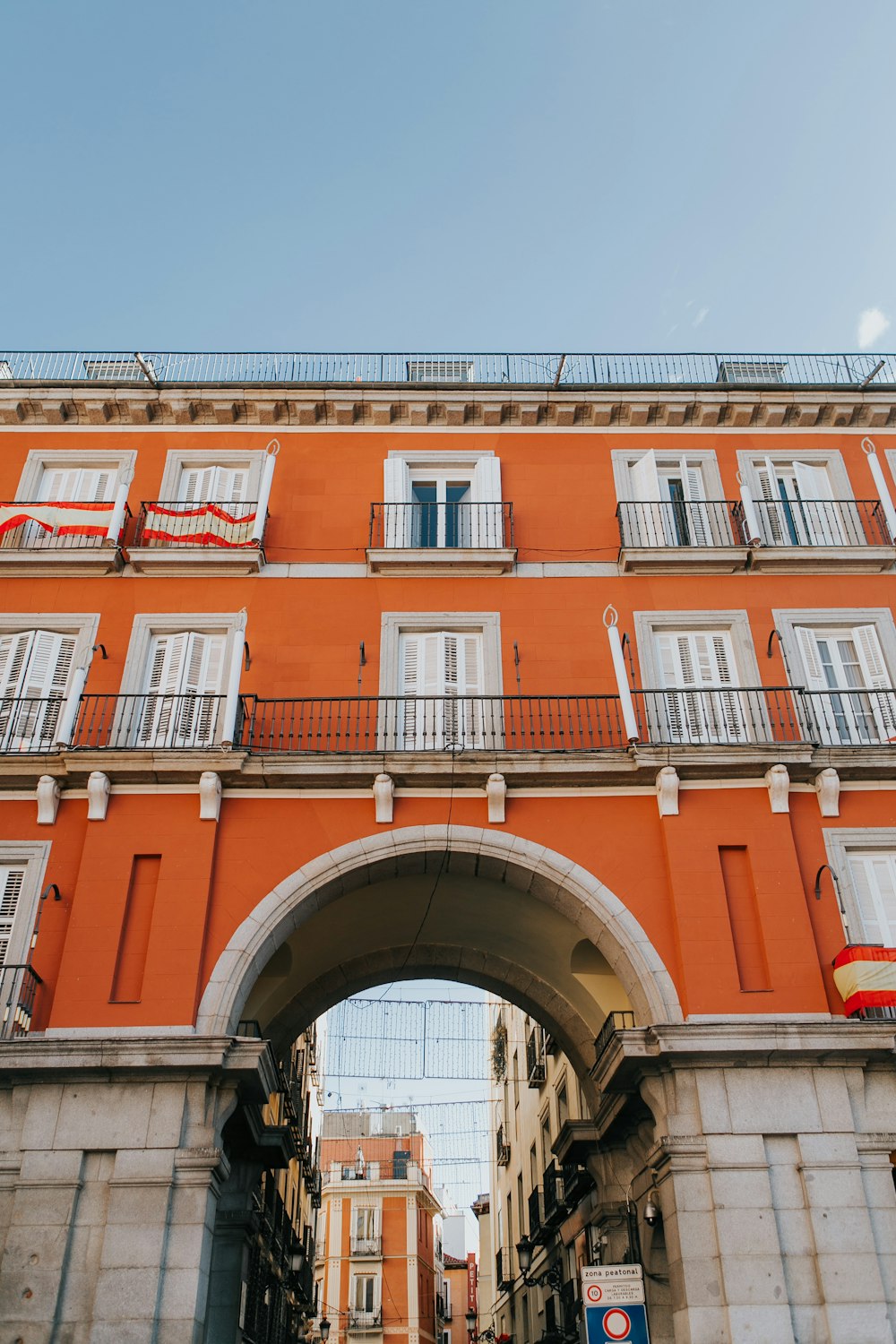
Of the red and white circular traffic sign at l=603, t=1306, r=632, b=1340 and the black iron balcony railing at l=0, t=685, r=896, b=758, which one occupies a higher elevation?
the black iron balcony railing at l=0, t=685, r=896, b=758

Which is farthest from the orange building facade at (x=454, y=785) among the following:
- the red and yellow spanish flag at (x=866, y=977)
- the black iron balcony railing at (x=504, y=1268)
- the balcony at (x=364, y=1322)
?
the balcony at (x=364, y=1322)

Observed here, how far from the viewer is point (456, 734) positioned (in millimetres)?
16188

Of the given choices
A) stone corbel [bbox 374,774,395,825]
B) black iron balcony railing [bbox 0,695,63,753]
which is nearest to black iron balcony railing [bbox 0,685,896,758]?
black iron balcony railing [bbox 0,695,63,753]

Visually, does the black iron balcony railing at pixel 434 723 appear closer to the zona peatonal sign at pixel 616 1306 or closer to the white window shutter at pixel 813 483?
the white window shutter at pixel 813 483

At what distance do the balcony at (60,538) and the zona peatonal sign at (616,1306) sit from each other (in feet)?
41.7

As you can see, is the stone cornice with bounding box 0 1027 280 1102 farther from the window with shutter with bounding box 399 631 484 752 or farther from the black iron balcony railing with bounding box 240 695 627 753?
the window with shutter with bounding box 399 631 484 752

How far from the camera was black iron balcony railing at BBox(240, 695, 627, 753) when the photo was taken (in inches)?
632

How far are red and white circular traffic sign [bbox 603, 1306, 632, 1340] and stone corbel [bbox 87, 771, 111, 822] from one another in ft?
29.1

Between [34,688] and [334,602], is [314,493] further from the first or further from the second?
[34,688]

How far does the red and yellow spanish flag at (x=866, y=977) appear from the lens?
13.2 m

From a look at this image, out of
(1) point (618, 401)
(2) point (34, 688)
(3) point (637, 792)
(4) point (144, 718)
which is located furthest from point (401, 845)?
(1) point (618, 401)

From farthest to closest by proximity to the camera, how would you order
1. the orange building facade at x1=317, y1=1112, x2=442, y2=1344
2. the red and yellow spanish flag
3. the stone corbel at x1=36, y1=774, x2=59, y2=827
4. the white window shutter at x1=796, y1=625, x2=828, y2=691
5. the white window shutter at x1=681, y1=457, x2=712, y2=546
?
1. the orange building facade at x1=317, y1=1112, x2=442, y2=1344
2. the white window shutter at x1=681, y1=457, x2=712, y2=546
3. the white window shutter at x1=796, y1=625, x2=828, y2=691
4. the stone corbel at x1=36, y1=774, x2=59, y2=827
5. the red and yellow spanish flag

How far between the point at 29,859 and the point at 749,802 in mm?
10051

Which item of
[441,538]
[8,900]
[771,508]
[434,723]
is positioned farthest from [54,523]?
[771,508]
